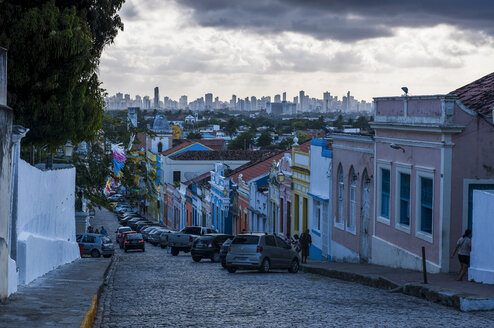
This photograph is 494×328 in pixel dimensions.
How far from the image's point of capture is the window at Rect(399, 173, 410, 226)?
2348 centimetres

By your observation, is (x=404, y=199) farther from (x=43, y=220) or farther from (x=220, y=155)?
(x=220, y=155)

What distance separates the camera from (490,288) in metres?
15.8

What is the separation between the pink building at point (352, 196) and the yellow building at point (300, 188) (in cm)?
392

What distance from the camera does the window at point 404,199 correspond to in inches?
925

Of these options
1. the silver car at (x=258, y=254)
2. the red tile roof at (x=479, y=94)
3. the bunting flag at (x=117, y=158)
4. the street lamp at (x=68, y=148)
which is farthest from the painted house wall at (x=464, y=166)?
the bunting flag at (x=117, y=158)

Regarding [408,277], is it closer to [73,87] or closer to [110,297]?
[110,297]

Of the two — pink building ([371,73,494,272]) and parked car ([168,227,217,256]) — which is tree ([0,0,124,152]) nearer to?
pink building ([371,73,494,272])

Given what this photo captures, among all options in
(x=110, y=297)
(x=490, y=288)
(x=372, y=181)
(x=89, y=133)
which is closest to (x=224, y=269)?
(x=372, y=181)

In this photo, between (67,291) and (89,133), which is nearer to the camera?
(67,291)

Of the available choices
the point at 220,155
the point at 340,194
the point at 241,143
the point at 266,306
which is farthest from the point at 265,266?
the point at 241,143

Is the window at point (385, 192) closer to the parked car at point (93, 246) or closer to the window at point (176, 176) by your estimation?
the parked car at point (93, 246)

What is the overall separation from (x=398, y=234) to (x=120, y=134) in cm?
1583

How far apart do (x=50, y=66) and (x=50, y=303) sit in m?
8.99

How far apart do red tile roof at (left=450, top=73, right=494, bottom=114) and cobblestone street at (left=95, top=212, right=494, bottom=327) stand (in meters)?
6.31
